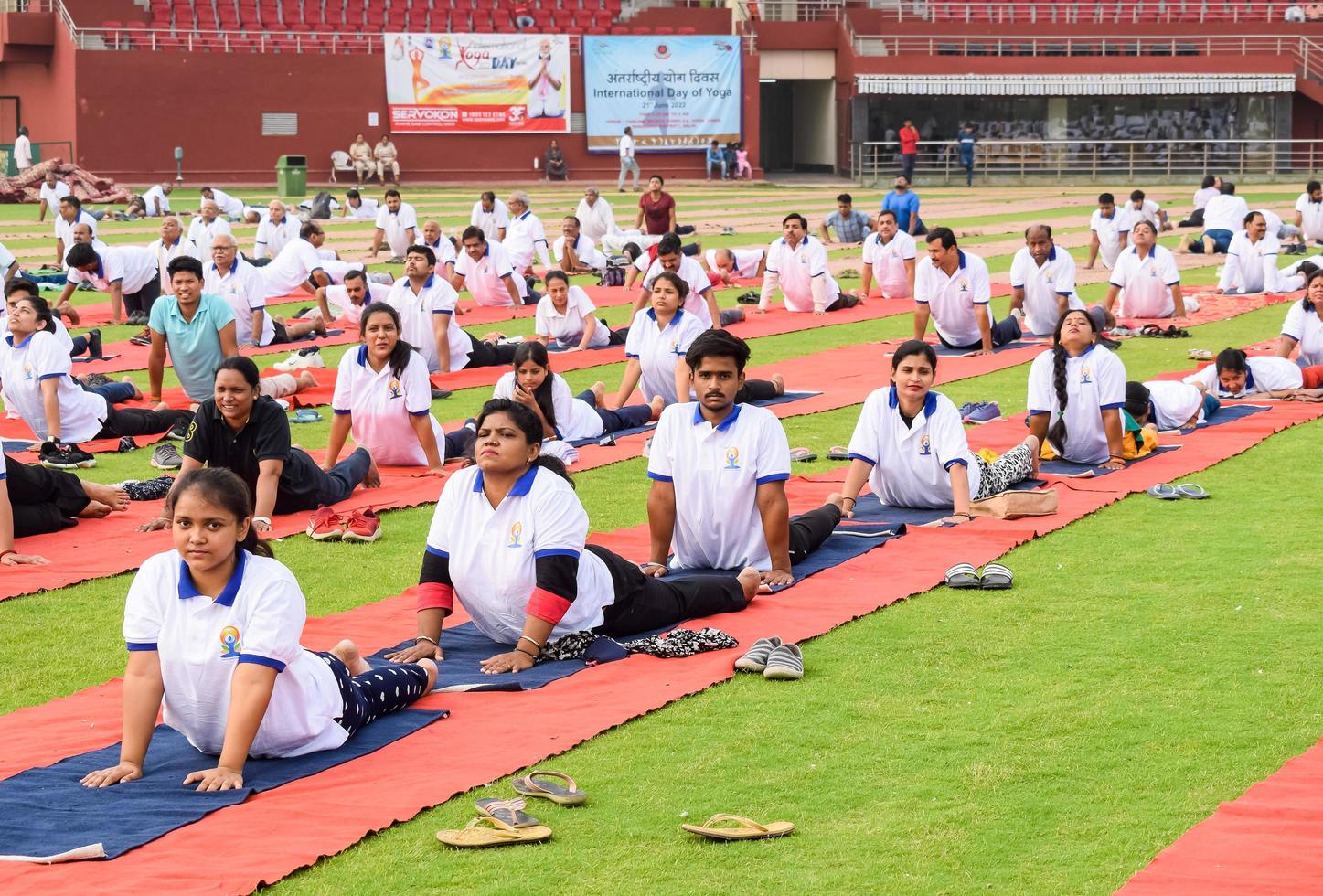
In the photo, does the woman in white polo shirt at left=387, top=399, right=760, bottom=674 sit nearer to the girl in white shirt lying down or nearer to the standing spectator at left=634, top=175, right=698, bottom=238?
the girl in white shirt lying down

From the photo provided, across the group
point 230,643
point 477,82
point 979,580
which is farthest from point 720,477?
point 477,82

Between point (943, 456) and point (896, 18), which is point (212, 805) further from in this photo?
point (896, 18)

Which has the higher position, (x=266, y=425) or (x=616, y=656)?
(x=266, y=425)

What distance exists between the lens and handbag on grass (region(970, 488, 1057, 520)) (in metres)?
9.75

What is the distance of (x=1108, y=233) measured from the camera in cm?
2370

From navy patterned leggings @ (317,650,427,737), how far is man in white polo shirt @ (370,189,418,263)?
18.5 m

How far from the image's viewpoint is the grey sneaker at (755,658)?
690 centimetres

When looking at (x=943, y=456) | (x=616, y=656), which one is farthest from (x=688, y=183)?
(x=616, y=656)

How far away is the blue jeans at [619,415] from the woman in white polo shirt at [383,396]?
1.73 meters

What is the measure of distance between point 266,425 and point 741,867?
5288 millimetres

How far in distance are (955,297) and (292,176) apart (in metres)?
24.9

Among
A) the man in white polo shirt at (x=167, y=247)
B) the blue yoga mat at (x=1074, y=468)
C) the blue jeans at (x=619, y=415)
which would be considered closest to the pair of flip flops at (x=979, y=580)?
the blue yoga mat at (x=1074, y=468)

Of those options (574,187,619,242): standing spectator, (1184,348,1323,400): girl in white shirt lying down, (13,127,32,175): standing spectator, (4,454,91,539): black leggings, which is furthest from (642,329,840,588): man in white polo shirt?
(13,127,32,175): standing spectator

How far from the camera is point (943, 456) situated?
9.65 metres
